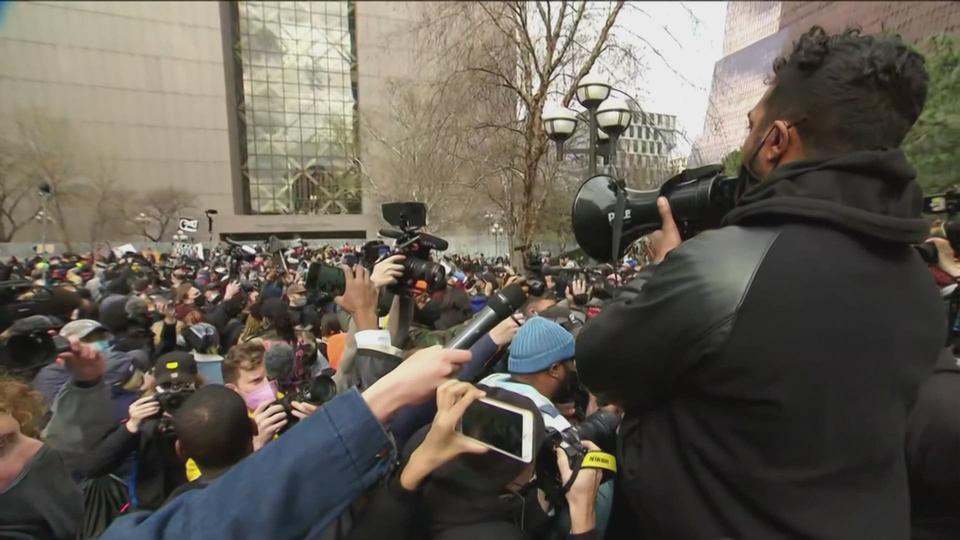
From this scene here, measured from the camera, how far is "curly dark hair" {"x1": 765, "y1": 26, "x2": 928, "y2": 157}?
1094 mm

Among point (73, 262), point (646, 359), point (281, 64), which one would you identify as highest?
point (281, 64)

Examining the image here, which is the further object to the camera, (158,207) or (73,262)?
(158,207)

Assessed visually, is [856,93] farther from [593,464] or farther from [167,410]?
[167,410]

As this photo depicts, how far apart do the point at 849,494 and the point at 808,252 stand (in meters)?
0.50

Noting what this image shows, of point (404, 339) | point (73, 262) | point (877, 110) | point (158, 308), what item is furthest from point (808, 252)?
point (73, 262)

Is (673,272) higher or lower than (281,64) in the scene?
lower

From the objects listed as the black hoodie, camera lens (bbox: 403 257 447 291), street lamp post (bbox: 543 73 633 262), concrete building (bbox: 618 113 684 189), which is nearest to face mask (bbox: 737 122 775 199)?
the black hoodie

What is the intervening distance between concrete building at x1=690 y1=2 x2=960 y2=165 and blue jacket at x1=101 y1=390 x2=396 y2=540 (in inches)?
50.8

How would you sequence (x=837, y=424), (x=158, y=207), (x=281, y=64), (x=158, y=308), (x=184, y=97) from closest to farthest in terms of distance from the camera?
(x=837, y=424)
(x=158, y=308)
(x=158, y=207)
(x=184, y=97)
(x=281, y=64)

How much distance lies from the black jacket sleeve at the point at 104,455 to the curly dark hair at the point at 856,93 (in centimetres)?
279

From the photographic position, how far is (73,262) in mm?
17672

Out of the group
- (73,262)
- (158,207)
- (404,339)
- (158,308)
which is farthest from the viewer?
(158,207)

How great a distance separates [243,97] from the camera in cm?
4091

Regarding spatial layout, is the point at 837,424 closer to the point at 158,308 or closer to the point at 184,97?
the point at 158,308
